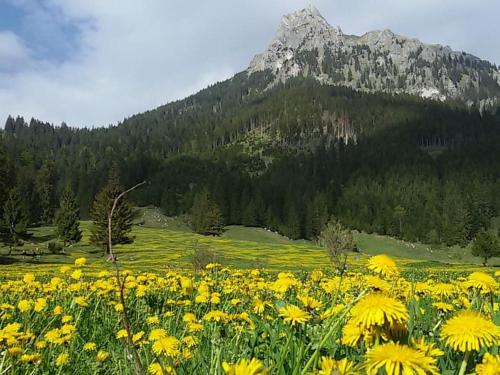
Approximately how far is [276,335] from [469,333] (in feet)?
5.93

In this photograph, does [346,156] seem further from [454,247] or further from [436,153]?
[454,247]

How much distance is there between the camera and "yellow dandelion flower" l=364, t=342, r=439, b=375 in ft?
4.08

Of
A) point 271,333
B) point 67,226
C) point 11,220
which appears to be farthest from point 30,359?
point 67,226

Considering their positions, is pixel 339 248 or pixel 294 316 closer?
pixel 294 316

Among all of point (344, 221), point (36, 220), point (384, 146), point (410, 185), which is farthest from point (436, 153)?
point (36, 220)

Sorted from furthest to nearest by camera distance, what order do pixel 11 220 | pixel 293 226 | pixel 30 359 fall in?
pixel 293 226, pixel 11 220, pixel 30 359

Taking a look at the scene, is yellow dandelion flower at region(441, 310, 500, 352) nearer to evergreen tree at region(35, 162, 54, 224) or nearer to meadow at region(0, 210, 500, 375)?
meadow at region(0, 210, 500, 375)

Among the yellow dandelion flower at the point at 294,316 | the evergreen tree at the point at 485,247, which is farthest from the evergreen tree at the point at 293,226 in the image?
the yellow dandelion flower at the point at 294,316

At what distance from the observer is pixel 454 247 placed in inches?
4348

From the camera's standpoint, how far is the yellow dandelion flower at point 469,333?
4.93ft

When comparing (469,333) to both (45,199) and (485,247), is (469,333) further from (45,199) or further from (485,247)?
(45,199)

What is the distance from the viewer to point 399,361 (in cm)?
126

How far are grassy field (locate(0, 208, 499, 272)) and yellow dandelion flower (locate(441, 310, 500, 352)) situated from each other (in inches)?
2049

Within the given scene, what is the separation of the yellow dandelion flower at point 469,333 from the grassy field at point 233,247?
171ft
